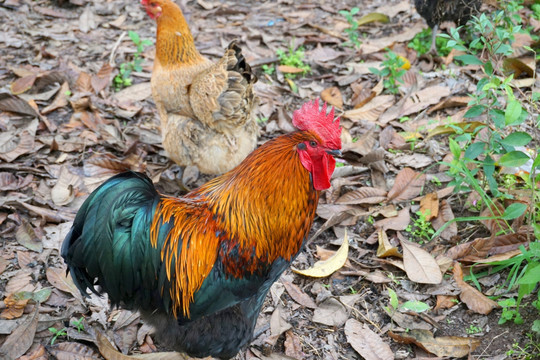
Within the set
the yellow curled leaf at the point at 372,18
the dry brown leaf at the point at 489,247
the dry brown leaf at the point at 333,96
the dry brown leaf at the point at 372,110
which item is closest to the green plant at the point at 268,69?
the dry brown leaf at the point at 333,96

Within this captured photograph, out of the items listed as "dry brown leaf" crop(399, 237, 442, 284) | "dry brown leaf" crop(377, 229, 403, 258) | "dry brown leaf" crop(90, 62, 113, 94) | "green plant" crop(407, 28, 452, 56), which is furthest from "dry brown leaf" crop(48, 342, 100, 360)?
"green plant" crop(407, 28, 452, 56)

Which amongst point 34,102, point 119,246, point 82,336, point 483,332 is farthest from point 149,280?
point 34,102

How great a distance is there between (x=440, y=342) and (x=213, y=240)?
1.57m

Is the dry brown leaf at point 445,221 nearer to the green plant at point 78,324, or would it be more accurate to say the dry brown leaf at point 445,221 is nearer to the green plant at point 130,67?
the green plant at point 78,324

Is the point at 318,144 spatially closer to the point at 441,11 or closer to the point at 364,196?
the point at 364,196

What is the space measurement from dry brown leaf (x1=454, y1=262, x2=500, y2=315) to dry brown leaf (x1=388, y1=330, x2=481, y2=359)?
9.6 inches

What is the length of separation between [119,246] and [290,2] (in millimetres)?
5213

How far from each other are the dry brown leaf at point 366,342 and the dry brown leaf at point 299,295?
0.29 meters

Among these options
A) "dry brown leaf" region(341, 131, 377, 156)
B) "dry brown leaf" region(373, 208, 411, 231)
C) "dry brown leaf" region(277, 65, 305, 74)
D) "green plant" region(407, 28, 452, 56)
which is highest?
"green plant" region(407, 28, 452, 56)

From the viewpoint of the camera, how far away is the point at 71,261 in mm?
2719

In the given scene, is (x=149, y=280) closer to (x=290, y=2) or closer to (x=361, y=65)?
(x=361, y=65)

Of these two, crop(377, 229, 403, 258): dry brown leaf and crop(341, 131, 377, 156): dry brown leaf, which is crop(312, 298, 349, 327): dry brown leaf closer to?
crop(377, 229, 403, 258): dry brown leaf

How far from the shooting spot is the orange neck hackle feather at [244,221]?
2871 millimetres

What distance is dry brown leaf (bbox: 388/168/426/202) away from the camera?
14.2 feet
